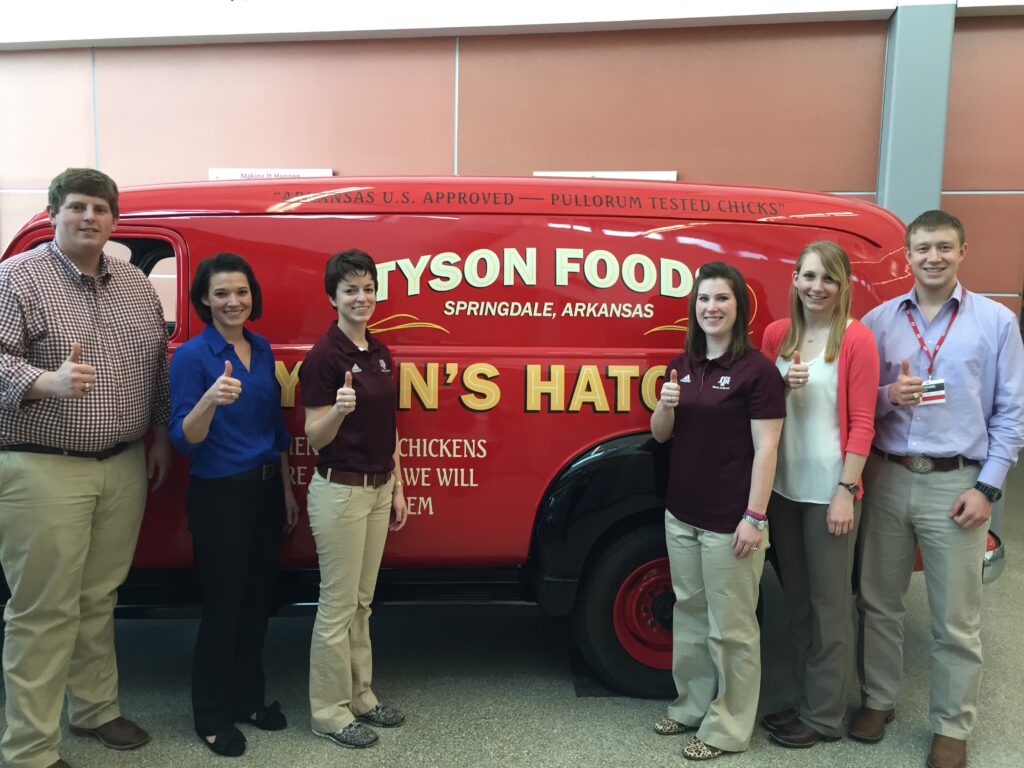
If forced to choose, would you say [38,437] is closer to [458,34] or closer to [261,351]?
[261,351]

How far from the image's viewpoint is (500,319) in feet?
9.71

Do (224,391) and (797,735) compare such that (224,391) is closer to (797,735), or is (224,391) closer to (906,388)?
(906,388)

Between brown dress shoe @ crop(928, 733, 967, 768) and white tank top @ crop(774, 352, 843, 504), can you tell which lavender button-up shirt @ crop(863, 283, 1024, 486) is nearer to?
white tank top @ crop(774, 352, 843, 504)

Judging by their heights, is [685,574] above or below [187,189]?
below

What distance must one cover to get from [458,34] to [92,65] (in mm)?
3654

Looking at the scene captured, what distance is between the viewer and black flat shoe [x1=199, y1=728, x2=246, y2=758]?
269 centimetres

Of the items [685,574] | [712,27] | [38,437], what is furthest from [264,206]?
[712,27]

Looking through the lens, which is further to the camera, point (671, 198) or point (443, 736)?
point (671, 198)

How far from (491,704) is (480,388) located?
4.64ft

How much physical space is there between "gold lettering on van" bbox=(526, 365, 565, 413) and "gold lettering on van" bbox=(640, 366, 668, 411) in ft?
1.11

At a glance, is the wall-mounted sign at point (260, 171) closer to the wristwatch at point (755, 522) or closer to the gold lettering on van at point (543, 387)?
the gold lettering on van at point (543, 387)

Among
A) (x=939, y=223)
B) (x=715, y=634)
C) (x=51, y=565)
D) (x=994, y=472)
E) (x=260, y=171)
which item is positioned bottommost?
(x=715, y=634)

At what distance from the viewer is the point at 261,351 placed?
2.69 meters

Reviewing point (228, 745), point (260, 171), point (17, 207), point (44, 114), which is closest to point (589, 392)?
point (228, 745)
